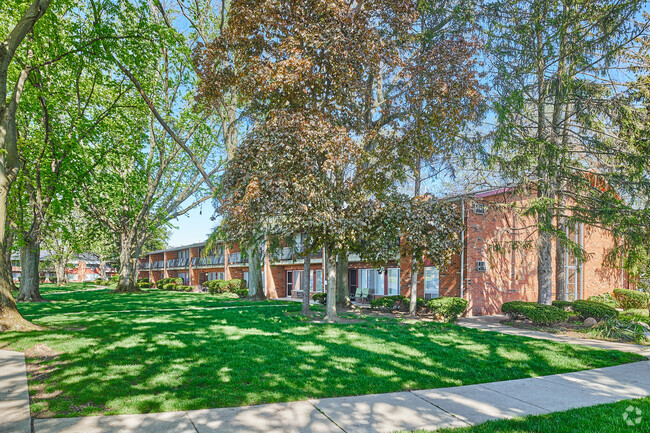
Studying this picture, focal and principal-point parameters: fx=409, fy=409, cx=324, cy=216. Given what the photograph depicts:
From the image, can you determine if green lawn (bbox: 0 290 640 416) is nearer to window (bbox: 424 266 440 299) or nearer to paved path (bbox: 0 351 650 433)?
paved path (bbox: 0 351 650 433)

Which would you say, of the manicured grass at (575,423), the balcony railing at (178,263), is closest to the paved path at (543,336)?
the manicured grass at (575,423)

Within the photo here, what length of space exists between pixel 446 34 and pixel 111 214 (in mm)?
24865

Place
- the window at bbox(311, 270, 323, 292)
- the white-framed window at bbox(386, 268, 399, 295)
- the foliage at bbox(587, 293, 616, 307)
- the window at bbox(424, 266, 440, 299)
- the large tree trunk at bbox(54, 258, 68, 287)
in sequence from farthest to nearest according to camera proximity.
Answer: the large tree trunk at bbox(54, 258, 68, 287), the window at bbox(311, 270, 323, 292), the white-framed window at bbox(386, 268, 399, 295), the foliage at bbox(587, 293, 616, 307), the window at bbox(424, 266, 440, 299)

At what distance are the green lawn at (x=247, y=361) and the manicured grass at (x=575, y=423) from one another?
1662 mm

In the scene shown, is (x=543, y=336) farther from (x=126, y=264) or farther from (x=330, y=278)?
(x=126, y=264)

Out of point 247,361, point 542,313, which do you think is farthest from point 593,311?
point 247,361

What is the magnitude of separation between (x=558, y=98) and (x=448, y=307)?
873 cm

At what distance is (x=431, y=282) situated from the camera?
67.9ft

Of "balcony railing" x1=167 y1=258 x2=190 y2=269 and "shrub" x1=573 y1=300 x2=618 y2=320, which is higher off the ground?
"shrub" x1=573 y1=300 x2=618 y2=320

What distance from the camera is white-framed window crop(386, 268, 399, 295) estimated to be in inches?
966

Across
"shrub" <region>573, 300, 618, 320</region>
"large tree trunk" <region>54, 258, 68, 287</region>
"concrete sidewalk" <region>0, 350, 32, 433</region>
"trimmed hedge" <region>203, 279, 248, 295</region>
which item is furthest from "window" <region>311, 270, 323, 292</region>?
"large tree trunk" <region>54, 258, 68, 287</region>

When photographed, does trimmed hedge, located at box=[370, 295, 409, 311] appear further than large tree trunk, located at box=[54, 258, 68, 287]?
No

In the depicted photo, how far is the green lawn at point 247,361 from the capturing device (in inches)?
217

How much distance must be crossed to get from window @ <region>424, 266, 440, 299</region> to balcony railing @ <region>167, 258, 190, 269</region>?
3551 centimetres
